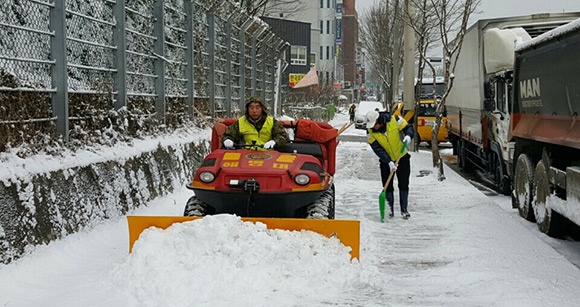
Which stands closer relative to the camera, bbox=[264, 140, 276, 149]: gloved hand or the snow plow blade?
the snow plow blade

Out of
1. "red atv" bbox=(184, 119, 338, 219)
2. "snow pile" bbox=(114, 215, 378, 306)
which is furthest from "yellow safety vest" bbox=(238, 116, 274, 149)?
"snow pile" bbox=(114, 215, 378, 306)

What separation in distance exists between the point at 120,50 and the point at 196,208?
3694mm

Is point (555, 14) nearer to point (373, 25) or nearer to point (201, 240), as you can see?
point (201, 240)

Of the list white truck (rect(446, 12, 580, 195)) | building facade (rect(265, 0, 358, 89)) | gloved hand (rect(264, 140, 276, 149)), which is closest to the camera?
gloved hand (rect(264, 140, 276, 149))

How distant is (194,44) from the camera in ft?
48.9

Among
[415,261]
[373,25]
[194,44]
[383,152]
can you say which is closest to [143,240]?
[415,261]

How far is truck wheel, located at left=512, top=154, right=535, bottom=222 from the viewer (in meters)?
10.3

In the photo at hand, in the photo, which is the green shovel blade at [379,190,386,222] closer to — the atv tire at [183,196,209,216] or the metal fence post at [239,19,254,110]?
the atv tire at [183,196,209,216]

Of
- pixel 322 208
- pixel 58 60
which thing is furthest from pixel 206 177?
pixel 58 60

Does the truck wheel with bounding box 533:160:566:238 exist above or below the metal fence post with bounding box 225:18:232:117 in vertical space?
below

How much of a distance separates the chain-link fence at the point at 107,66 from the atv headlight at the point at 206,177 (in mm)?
1805

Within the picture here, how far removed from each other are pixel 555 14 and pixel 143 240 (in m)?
10.8

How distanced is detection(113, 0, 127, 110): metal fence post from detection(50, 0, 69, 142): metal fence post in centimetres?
218

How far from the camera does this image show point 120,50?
1041cm
